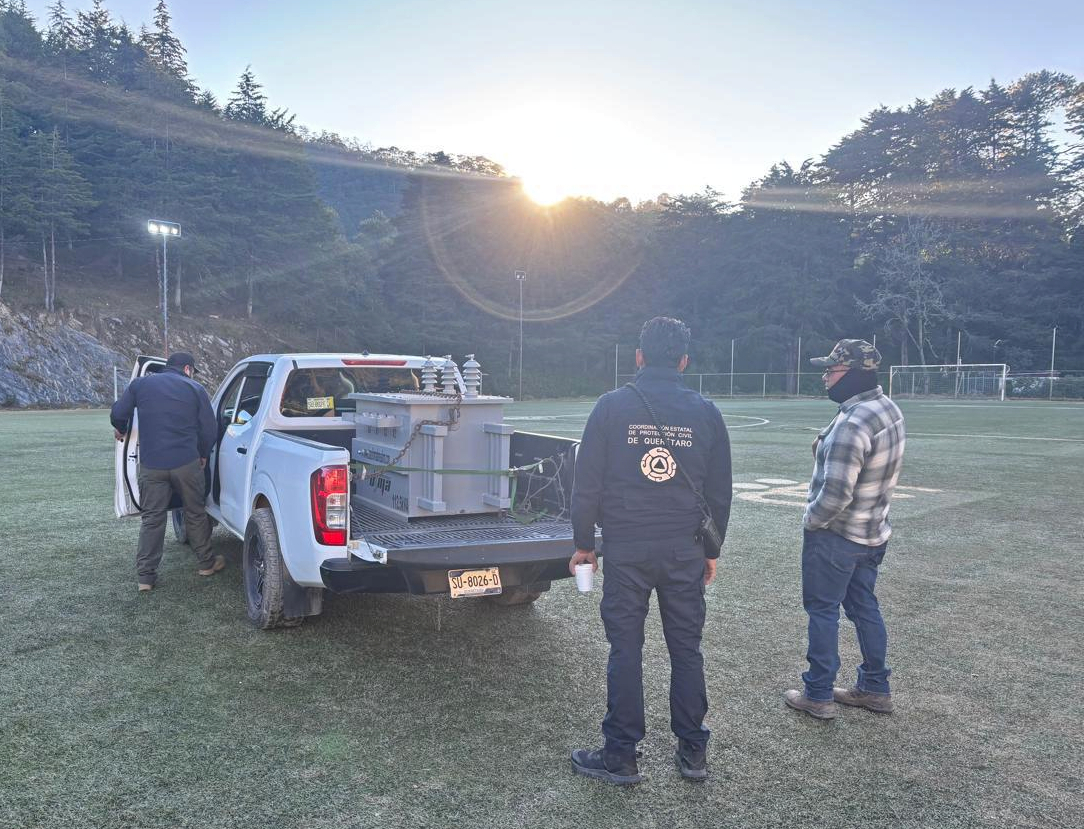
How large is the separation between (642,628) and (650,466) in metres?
0.65

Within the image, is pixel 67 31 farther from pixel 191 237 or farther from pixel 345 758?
pixel 345 758

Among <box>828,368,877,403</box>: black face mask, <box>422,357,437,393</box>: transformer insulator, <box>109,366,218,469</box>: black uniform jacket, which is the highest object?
<box>828,368,877,403</box>: black face mask

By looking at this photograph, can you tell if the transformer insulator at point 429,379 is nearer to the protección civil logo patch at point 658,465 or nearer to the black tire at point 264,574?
the black tire at point 264,574

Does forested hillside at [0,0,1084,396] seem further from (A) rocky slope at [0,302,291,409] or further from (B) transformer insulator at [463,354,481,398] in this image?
(B) transformer insulator at [463,354,481,398]

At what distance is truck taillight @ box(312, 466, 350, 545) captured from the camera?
420 centimetres

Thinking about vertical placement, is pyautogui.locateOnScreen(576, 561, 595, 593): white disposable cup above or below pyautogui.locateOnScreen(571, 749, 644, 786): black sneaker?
above

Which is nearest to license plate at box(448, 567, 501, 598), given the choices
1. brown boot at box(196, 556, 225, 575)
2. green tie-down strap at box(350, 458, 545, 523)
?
green tie-down strap at box(350, 458, 545, 523)

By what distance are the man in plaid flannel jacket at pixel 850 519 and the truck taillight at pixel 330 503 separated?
2.38 m

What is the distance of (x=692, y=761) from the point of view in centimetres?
325

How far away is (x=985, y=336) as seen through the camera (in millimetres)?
62281

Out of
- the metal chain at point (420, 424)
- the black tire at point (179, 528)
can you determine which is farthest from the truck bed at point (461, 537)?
the black tire at point (179, 528)

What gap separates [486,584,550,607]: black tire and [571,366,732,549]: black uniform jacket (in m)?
2.28

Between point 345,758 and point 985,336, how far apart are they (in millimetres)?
69373

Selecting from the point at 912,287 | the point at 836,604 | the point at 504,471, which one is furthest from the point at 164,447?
the point at 912,287
